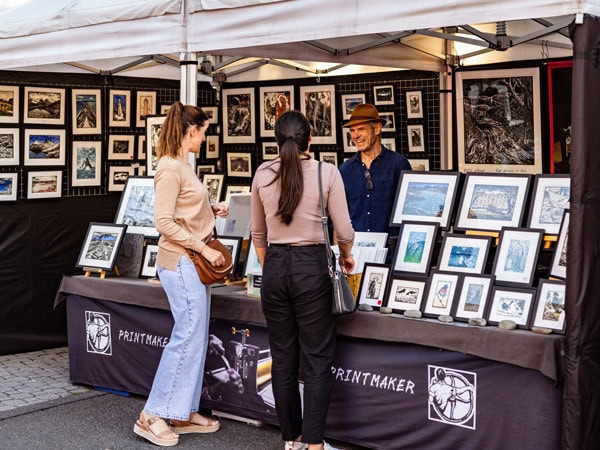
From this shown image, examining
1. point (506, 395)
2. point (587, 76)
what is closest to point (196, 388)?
point (506, 395)

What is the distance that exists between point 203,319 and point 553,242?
75.1 inches

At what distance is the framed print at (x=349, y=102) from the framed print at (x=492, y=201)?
9.26 feet

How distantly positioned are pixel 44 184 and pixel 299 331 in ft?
12.5

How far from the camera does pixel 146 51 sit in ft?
18.5

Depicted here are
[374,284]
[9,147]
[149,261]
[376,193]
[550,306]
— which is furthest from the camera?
[9,147]

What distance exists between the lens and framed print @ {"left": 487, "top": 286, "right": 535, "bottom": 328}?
4457 mm

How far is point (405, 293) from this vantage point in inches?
191

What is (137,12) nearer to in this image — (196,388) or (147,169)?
(147,169)

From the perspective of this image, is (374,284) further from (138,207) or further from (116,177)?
(116,177)

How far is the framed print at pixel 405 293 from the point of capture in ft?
15.8

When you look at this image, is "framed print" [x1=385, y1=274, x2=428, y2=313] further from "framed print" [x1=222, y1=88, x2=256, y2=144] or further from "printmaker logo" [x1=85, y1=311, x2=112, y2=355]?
"framed print" [x1=222, y1=88, x2=256, y2=144]

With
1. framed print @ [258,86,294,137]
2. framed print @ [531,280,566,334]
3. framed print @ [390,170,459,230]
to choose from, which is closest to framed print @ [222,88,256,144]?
framed print @ [258,86,294,137]

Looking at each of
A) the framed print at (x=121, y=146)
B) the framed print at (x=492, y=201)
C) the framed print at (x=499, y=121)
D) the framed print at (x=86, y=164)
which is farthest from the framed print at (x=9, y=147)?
the framed print at (x=492, y=201)

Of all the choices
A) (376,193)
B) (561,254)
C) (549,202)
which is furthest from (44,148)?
(561,254)
